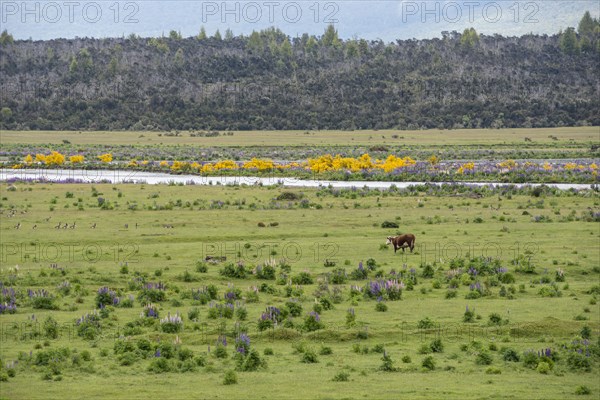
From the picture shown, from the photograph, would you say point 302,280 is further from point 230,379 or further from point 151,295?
point 230,379

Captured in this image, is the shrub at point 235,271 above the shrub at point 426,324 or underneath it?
above

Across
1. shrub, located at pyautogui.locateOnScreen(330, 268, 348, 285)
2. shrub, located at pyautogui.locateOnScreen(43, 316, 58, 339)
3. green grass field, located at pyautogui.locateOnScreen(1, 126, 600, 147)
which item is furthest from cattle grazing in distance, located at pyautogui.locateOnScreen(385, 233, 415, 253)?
green grass field, located at pyautogui.locateOnScreen(1, 126, 600, 147)

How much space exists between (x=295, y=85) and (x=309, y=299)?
134 meters

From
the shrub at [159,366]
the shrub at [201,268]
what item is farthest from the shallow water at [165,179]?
the shrub at [159,366]

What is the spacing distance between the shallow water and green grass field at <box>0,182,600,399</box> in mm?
12531

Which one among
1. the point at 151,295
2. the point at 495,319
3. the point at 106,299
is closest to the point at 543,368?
the point at 495,319

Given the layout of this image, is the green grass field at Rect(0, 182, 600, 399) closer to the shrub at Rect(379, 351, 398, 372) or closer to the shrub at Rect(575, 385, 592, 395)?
the shrub at Rect(575, 385, 592, 395)

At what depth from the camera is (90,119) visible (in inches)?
5689

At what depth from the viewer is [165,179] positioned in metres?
65.9

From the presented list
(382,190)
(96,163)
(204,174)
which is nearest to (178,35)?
(96,163)

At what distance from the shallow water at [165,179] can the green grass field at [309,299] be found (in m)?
12.5

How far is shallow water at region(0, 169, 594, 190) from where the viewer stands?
198 feet

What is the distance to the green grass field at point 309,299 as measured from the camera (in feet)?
56.3

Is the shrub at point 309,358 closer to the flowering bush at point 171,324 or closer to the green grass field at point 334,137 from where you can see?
the flowering bush at point 171,324
